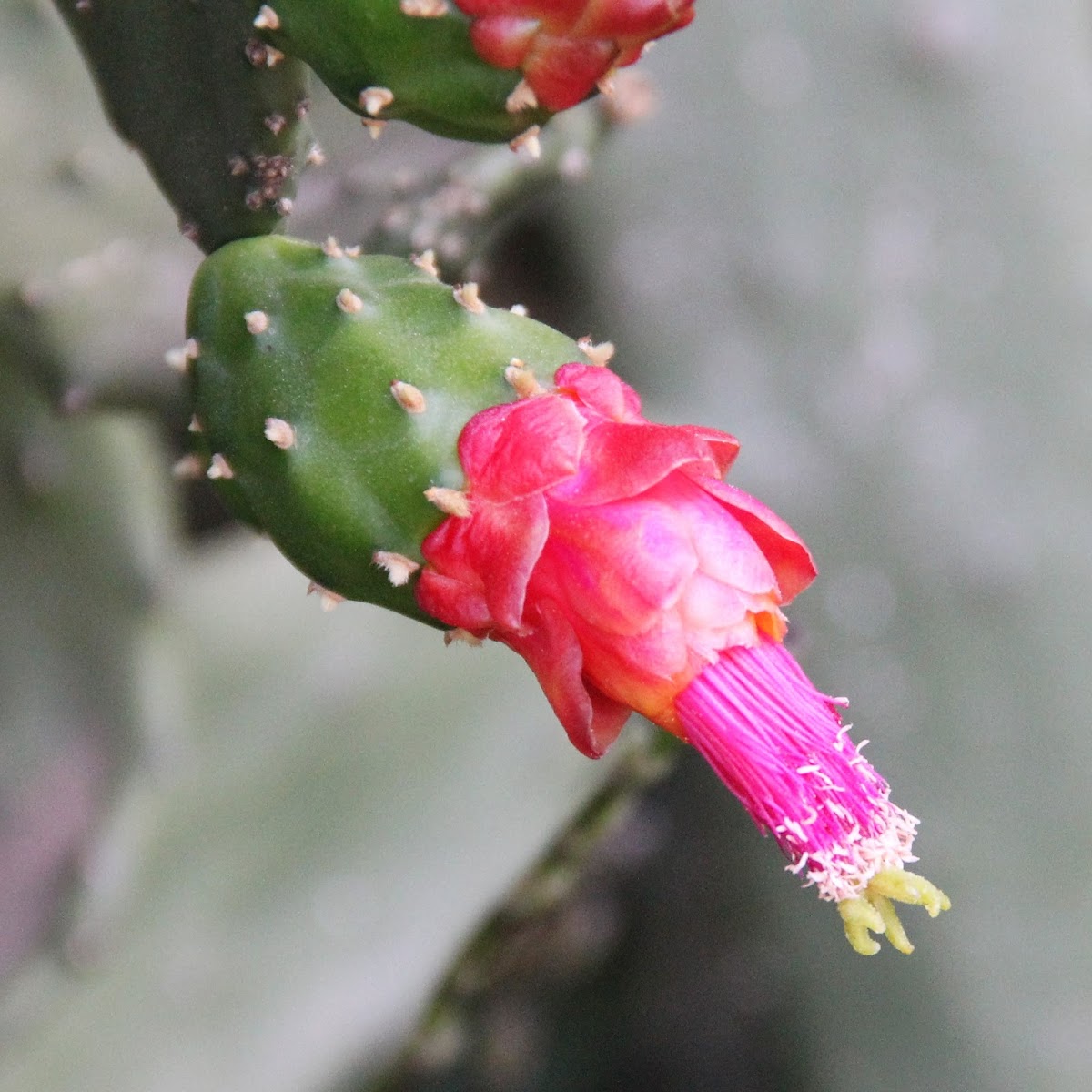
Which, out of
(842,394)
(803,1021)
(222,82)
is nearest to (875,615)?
(842,394)

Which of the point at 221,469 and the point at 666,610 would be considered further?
the point at 221,469

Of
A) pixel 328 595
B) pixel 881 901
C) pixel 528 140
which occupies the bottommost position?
pixel 881 901

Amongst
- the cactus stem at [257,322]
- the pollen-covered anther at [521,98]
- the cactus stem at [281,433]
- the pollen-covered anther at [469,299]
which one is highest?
the pollen-covered anther at [521,98]

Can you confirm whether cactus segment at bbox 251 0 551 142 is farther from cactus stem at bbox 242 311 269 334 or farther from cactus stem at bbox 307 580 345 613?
cactus stem at bbox 307 580 345 613

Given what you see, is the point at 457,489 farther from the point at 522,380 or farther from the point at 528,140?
the point at 528,140

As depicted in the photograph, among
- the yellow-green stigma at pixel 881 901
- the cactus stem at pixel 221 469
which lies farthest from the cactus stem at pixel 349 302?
the yellow-green stigma at pixel 881 901

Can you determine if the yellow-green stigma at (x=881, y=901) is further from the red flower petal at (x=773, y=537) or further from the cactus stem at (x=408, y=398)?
the cactus stem at (x=408, y=398)

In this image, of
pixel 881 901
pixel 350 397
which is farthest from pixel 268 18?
pixel 881 901

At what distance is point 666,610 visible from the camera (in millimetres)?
582

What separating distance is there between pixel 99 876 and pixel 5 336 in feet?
1.51

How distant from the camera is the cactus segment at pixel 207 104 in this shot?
0.70m

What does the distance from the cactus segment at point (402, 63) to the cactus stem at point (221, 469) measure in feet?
0.62

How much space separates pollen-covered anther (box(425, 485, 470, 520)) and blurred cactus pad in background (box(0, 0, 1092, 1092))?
0.06 feet

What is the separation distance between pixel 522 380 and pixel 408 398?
6 centimetres
